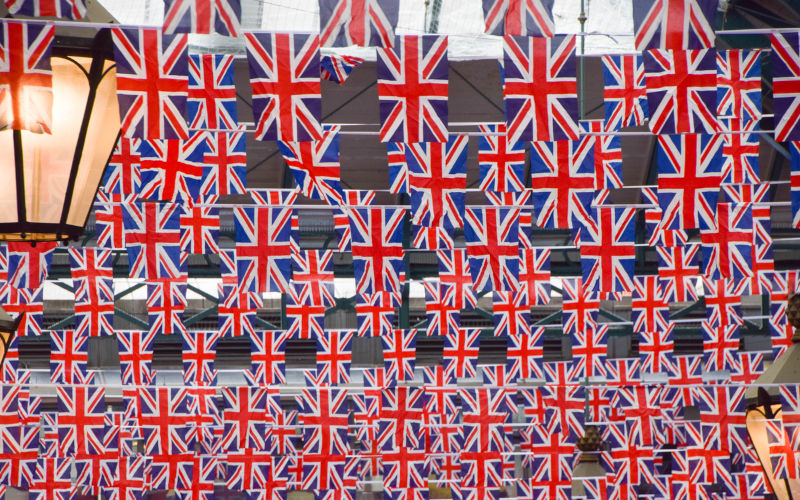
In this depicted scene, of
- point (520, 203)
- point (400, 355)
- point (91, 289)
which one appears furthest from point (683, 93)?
point (91, 289)

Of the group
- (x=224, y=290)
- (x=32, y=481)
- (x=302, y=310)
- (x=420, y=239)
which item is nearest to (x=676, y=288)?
(x=420, y=239)

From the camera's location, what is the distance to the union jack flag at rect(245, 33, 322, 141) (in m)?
10.3

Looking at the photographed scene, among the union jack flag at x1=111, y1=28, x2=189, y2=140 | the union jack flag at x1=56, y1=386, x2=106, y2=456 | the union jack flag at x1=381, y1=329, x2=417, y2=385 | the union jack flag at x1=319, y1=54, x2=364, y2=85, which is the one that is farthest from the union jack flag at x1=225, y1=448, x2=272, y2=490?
the union jack flag at x1=111, y1=28, x2=189, y2=140

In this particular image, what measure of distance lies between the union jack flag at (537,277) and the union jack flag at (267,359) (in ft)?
14.3

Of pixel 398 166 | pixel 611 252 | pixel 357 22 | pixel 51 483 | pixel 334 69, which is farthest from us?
pixel 51 483

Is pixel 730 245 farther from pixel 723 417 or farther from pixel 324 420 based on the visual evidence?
pixel 324 420

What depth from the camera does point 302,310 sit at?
16.8 metres

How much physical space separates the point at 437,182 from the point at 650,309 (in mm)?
6032

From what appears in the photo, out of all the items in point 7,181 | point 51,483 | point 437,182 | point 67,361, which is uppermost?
point 7,181

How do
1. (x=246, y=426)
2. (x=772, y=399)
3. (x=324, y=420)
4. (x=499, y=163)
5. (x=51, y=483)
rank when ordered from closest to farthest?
(x=772, y=399), (x=499, y=163), (x=246, y=426), (x=324, y=420), (x=51, y=483)

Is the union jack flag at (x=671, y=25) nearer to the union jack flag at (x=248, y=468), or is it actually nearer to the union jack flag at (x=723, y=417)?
the union jack flag at (x=723, y=417)

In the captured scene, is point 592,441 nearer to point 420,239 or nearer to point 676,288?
point 676,288

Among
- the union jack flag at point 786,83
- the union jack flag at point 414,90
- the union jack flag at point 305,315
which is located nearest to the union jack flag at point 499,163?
the union jack flag at point 414,90

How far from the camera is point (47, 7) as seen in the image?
6.01 m
